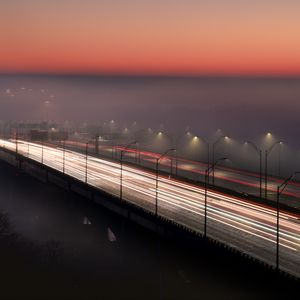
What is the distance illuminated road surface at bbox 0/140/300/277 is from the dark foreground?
3.05 metres

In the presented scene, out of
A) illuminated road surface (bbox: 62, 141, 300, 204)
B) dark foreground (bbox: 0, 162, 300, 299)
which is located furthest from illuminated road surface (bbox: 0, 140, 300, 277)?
illuminated road surface (bbox: 62, 141, 300, 204)

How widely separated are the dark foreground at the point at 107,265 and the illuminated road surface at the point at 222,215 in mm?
3050

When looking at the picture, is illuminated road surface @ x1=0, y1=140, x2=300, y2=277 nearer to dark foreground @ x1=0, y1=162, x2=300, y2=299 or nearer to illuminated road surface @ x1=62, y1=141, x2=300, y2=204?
dark foreground @ x1=0, y1=162, x2=300, y2=299

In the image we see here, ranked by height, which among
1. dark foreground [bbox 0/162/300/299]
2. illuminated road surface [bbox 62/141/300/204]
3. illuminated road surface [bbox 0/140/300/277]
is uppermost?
illuminated road surface [bbox 0/140/300/277]

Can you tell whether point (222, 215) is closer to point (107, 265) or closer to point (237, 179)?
point (107, 265)

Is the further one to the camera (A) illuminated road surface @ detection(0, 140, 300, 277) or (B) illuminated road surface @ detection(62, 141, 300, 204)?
(B) illuminated road surface @ detection(62, 141, 300, 204)

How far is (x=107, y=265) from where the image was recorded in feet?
262

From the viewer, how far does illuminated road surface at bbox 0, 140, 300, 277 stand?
2124 inches

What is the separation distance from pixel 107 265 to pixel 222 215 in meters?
22.0

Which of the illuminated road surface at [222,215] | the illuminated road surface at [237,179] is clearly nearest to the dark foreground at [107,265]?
the illuminated road surface at [222,215]

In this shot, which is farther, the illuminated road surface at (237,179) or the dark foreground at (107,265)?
the illuminated road surface at (237,179)

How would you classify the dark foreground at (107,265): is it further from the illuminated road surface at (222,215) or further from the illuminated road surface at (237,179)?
the illuminated road surface at (237,179)

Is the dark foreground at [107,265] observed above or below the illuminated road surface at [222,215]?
below

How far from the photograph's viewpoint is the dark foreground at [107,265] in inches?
2125
